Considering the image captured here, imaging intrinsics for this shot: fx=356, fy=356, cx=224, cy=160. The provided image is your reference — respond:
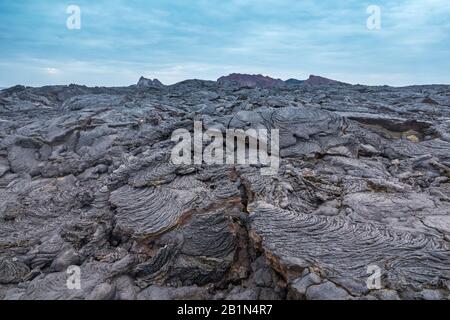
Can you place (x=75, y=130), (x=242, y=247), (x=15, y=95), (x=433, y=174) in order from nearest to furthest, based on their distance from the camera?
(x=242, y=247), (x=433, y=174), (x=75, y=130), (x=15, y=95)

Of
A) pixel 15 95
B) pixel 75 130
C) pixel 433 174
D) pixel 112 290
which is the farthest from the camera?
pixel 15 95

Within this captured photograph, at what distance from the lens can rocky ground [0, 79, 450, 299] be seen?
6.99 meters

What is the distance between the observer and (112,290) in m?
7.55

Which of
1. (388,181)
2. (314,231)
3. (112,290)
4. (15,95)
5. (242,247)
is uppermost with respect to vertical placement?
(15,95)

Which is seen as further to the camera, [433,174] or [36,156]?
[36,156]

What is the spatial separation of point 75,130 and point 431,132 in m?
15.4

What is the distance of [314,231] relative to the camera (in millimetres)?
7699

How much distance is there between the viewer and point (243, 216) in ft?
29.4

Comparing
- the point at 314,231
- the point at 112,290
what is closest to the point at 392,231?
the point at 314,231

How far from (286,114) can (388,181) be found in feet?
16.9

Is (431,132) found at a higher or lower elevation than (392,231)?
higher

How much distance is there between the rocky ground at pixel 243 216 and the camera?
699 centimetres

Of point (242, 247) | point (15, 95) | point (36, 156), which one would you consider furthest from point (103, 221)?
point (15, 95)

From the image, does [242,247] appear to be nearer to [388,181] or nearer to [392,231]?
[392,231]
